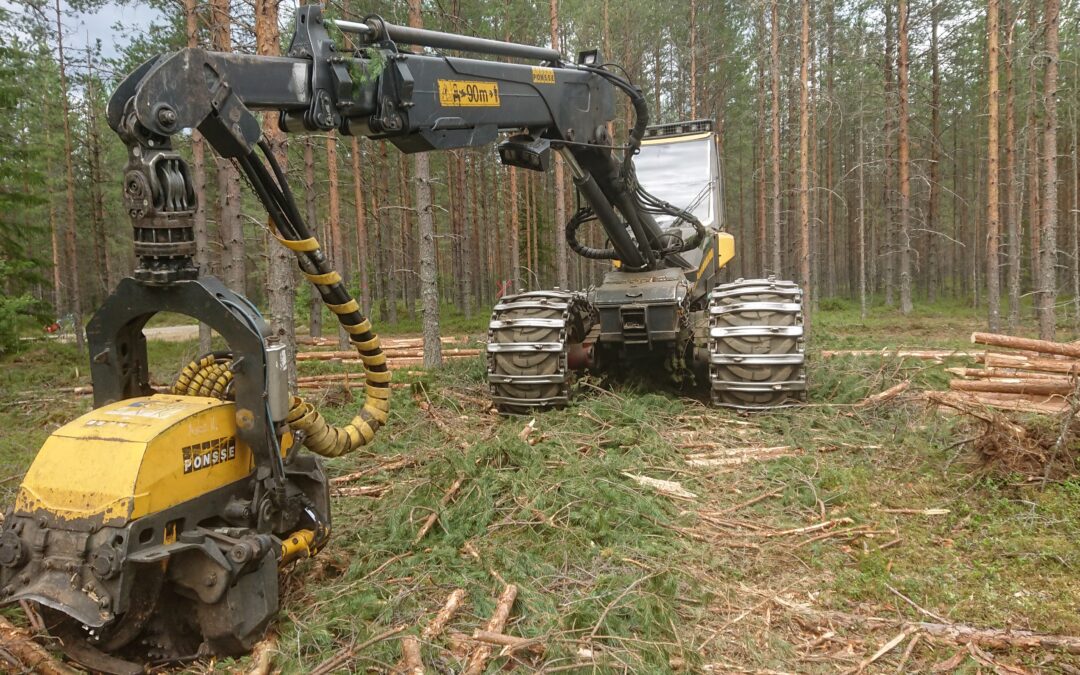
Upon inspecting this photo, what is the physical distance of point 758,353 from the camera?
22.5 ft

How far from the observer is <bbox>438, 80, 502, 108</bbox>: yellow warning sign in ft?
16.3

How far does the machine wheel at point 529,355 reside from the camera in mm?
7184

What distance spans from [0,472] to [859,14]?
1148 inches

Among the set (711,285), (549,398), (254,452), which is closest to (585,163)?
(549,398)

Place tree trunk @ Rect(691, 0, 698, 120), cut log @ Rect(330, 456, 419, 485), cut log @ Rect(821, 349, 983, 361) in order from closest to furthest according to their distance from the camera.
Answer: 1. cut log @ Rect(330, 456, 419, 485)
2. cut log @ Rect(821, 349, 983, 361)
3. tree trunk @ Rect(691, 0, 698, 120)

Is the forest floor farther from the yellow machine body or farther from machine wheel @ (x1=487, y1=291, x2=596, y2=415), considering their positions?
the yellow machine body

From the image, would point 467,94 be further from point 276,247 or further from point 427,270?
point 427,270

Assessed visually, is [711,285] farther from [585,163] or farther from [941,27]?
[941,27]

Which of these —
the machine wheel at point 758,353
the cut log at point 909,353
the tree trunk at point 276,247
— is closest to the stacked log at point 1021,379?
the machine wheel at point 758,353

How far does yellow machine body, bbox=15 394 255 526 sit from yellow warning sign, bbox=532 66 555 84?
3781 mm

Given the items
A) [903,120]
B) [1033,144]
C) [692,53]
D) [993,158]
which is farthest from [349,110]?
[1033,144]

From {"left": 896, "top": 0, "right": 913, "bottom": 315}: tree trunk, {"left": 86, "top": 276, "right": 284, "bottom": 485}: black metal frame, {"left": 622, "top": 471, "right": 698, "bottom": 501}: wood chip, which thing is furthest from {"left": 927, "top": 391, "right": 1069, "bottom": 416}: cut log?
{"left": 896, "top": 0, "right": 913, "bottom": 315}: tree trunk

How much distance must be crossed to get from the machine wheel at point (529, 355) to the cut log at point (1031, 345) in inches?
159

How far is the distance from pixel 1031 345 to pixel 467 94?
6.07 meters
